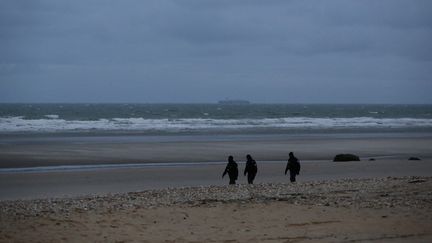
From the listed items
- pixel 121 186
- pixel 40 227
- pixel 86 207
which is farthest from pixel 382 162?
pixel 40 227

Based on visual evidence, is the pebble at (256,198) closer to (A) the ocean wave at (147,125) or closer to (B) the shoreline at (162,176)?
(B) the shoreline at (162,176)

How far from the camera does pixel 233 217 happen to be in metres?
9.33

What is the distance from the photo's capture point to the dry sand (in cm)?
810

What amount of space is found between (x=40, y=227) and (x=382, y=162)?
53.3ft

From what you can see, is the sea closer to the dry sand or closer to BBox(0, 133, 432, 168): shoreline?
BBox(0, 133, 432, 168): shoreline

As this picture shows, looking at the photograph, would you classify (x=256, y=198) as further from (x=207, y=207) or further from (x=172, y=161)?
(x=172, y=161)

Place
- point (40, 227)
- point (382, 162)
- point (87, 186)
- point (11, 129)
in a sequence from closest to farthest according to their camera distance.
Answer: point (40, 227) → point (87, 186) → point (382, 162) → point (11, 129)

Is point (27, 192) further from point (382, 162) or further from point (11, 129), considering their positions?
point (11, 129)

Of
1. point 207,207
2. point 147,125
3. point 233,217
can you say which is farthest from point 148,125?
point 233,217

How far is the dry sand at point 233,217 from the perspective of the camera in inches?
319

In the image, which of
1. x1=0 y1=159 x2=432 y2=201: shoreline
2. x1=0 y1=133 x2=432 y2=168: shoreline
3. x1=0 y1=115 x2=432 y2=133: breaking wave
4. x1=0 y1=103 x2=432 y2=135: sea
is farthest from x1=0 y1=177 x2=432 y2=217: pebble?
x1=0 y1=115 x2=432 y2=133: breaking wave

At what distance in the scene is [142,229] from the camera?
28.0 feet

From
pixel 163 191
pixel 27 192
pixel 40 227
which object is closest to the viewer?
pixel 40 227

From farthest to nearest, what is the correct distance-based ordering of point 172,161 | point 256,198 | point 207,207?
point 172,161 → point 256,198 → point 207,207
